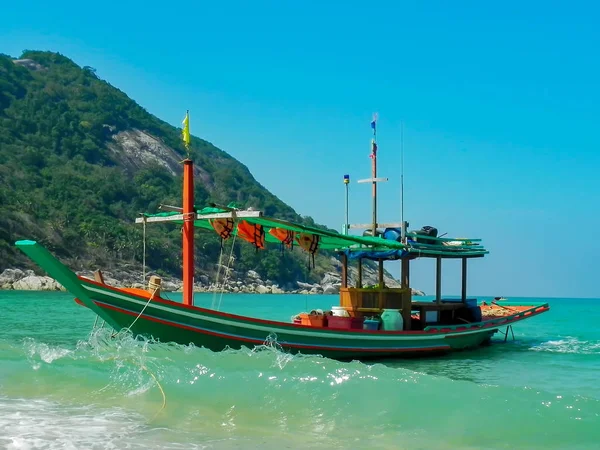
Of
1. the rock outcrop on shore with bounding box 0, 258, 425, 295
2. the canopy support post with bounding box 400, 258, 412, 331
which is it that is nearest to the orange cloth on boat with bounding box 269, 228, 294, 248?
the canopy support post with bounding box 400, 258, 412, 331

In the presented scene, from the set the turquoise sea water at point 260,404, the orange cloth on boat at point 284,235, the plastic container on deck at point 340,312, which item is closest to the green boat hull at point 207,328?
the turquoise sea water at point 260,404

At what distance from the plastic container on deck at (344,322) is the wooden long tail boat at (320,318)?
26 mm

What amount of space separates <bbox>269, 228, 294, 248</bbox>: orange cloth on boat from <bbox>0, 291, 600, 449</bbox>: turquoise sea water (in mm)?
3377

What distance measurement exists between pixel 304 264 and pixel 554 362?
110 meters

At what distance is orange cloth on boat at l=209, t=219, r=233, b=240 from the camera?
14469 millimetres

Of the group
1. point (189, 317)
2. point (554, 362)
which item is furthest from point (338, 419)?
point (554, 362)

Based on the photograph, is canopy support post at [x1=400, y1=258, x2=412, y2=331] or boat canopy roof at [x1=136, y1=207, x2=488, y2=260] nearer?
boat canopy roof at [x1=136, y1=207, x2=488, y2=260]

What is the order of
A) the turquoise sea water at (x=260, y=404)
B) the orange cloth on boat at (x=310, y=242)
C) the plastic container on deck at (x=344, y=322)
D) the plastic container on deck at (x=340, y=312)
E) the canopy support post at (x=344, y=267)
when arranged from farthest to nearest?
1. the canopy support post at (x=344, y=267)
2. the plastic container on deck at (x=340, y=312)
3. the plastic container on deck at (x=344, y=322)
4. the orange cloth on boat at (x=310, y=242)
5. the turquoise sea water at (x=260, y=404)

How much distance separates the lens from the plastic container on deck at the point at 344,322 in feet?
55.9

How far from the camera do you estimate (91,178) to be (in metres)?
114

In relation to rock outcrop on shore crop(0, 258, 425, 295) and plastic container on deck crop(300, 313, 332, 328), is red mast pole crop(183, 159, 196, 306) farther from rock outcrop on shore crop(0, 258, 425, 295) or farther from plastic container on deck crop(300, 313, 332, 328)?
rock outcrop on shore crop(0, 258, 425, 295)

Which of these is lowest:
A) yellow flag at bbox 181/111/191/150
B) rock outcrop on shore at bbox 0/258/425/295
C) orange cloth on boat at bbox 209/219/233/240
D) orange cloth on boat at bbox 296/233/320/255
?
rock outcrop on shore at bbox 0/258/425/295

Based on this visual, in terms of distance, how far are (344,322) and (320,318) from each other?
66 cm

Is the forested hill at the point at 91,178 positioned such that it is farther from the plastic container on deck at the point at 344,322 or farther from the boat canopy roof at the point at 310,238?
the plastic container on deck at the point at 344,322
